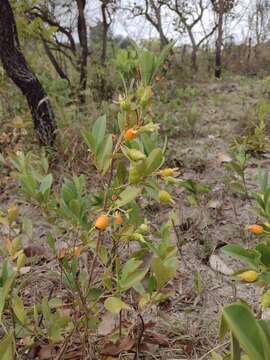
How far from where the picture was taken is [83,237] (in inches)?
27.0

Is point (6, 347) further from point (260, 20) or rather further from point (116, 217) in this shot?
point (260, 20)

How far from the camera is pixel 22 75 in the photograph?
7.21 feet

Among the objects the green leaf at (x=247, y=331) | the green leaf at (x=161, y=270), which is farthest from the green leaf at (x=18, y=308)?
the green leaf at (x=247, y=331)

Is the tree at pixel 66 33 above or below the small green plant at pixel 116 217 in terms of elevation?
above

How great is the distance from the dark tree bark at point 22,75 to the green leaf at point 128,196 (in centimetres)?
159

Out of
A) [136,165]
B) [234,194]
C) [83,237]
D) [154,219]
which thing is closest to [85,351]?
[83,237]

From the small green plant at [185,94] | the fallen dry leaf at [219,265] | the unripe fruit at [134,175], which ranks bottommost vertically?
the fallen dry leaf at [219,265]

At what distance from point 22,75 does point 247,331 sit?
7.01ft

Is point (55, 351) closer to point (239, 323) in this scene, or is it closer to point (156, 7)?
point (239, 323)

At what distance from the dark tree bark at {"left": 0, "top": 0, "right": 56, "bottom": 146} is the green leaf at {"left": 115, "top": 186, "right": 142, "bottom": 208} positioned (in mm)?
1594

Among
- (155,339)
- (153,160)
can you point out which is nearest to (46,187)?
(153,160)

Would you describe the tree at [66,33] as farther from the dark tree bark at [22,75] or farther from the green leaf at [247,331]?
the green leaf at [247,331]

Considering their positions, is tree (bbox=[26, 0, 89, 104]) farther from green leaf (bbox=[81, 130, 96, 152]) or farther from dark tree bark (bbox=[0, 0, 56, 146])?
green leaf (bbox=[81, 130, 96, 152])

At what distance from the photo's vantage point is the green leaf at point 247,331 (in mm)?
331
